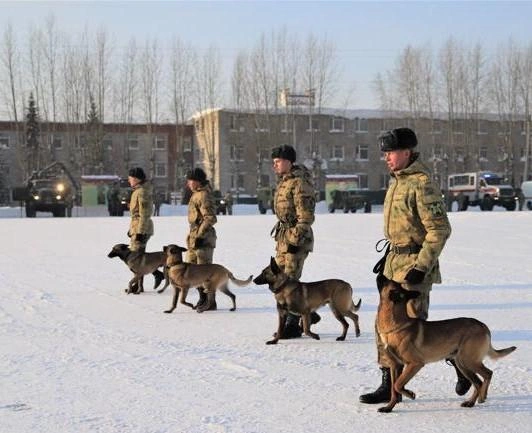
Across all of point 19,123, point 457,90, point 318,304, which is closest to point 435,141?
point 457,90

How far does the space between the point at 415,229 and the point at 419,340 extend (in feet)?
2.52

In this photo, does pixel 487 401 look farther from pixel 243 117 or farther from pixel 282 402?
pixel 243 117

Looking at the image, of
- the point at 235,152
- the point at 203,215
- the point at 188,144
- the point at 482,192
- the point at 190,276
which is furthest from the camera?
the point at 188,144

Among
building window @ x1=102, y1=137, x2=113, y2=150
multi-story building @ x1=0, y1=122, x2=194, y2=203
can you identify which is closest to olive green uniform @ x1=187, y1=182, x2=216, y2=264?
multi-story building @ x1=0, y1=122, x2=194, y2=203

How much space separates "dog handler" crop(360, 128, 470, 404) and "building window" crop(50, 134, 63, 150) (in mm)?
55571

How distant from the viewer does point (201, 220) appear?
916 centimetres

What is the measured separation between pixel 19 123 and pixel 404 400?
177 feet

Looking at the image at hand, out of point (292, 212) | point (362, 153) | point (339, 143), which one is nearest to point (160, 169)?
point (339, 143)

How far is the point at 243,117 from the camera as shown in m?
61.1

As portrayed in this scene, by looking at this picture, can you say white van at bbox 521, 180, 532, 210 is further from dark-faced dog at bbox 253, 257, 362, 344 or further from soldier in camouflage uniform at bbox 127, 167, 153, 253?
dark-faced dog at bbox 253, 257, 362, 344

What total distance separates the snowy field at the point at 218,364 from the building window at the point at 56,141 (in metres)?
47.2

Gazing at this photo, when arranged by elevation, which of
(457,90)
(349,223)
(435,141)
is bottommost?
(349,223)

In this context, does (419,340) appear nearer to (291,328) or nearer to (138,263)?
(291,328)

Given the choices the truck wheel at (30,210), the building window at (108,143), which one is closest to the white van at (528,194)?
the truck wheel at (30,210)
